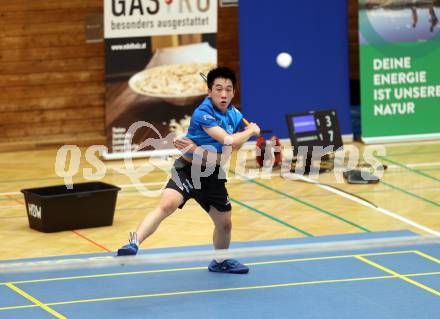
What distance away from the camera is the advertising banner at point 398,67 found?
61.8 feet

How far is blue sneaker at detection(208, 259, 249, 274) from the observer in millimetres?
11383

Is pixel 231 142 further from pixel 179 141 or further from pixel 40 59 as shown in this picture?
pixel 40 59

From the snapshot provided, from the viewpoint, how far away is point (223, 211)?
429 inches

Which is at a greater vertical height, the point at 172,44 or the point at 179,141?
the point at 172,44

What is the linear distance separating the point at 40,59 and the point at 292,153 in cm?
471

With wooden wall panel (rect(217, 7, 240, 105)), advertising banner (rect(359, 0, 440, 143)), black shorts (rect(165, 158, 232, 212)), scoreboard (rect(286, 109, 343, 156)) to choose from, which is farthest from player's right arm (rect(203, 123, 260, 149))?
wooden wall panel (rect(217, 7, 240, 105))

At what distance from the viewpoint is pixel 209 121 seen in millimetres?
10539

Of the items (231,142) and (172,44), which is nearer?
(231,142)

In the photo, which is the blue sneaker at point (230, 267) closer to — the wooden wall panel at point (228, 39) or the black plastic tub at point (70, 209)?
the black plastic tub at point (70, 209)

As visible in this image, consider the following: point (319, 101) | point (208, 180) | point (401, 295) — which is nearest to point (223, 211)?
point (208, 180)

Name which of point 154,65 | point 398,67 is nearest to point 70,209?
point 154,65

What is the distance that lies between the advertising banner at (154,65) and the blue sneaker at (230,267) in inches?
258

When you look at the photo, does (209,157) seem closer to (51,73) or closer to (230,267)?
(230,267)

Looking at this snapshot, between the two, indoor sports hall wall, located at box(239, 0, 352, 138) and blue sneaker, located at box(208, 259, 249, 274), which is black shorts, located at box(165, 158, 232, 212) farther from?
indoor sports hall wall, located at box(239, 0, 352, 138)
